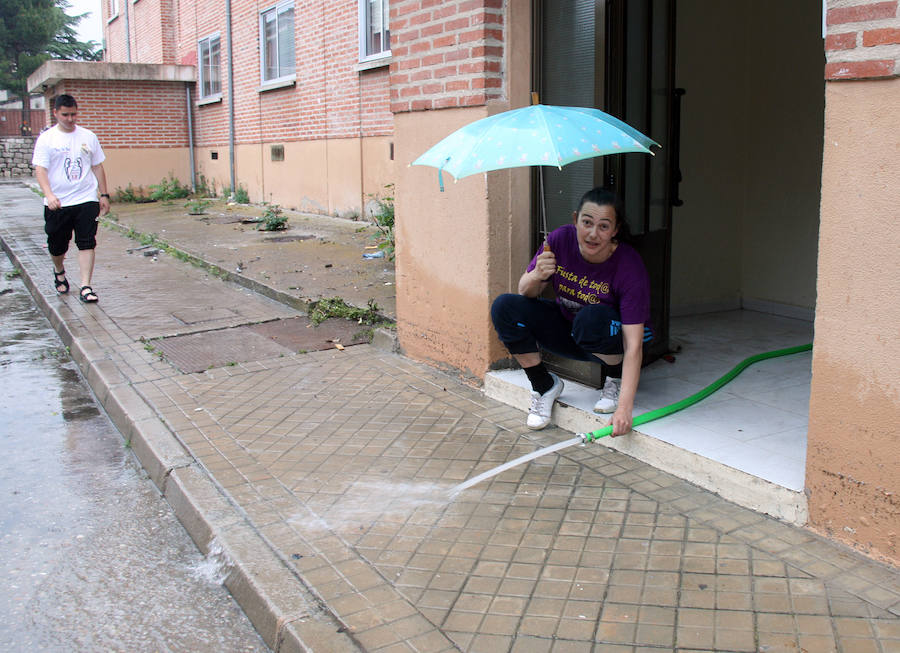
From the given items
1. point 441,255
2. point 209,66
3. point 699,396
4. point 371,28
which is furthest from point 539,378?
point 209,66

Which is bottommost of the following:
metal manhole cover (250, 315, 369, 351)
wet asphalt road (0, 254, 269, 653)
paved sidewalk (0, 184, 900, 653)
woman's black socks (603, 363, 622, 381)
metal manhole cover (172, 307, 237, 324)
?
wet asphalt road (0, 254, 269, 653)

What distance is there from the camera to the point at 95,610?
3.15 meters

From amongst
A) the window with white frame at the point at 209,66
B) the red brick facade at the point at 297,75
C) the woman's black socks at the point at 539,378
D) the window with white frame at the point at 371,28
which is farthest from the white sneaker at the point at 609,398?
the window with white frame at the point at 209,66

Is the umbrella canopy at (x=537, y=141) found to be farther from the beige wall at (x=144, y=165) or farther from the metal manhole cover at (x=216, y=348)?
the beige wall at (x=144, y=165)

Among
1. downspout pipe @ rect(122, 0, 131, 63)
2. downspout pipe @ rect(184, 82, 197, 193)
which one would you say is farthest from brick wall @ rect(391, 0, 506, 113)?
downspout pipe @ rect(122, 0, 131, 63)

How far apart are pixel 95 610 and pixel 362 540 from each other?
1078mm

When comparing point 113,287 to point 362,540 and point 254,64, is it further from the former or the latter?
point 254,64

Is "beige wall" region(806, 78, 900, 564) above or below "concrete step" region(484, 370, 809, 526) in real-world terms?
above

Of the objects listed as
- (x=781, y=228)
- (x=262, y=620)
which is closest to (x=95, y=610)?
(x=262, y=620)

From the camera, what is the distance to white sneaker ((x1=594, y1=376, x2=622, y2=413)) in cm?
438

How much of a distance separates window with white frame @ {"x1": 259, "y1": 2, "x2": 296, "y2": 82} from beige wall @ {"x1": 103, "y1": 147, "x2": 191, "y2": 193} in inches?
223

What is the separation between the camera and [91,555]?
3.58 metres

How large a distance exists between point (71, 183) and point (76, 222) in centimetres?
40

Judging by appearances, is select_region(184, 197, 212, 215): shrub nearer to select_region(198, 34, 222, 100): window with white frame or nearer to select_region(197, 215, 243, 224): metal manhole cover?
select_region(197, 215, 243, 224): metal manhole cover
